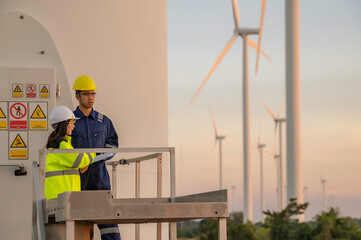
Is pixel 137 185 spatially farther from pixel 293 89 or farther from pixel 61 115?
pixel 293 89

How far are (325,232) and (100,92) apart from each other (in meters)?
23.1

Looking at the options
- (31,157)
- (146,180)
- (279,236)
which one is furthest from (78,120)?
(279,236)

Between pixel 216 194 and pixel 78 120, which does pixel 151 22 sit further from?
pixel 216 194

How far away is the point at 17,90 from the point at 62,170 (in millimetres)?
2210

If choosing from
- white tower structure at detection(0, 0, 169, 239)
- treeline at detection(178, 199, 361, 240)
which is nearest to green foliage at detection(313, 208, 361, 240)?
treeline at detection(178, 199, 361, 240)

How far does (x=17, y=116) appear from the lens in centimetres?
934

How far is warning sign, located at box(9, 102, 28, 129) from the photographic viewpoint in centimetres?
→ 931

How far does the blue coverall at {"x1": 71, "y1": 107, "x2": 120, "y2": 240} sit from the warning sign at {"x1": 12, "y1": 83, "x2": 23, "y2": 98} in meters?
1.09

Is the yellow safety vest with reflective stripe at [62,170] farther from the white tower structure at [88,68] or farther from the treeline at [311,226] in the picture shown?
the treeline at [311,226]

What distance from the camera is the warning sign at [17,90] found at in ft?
30.8

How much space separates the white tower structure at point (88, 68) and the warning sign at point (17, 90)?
0.04 metres

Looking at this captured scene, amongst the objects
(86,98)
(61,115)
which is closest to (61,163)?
(61,115)

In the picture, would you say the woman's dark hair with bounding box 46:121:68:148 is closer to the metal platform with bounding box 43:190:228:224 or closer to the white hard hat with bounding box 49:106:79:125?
the white hard hat with bounding box 49:106:79:125

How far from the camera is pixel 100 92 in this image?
9.82 m
